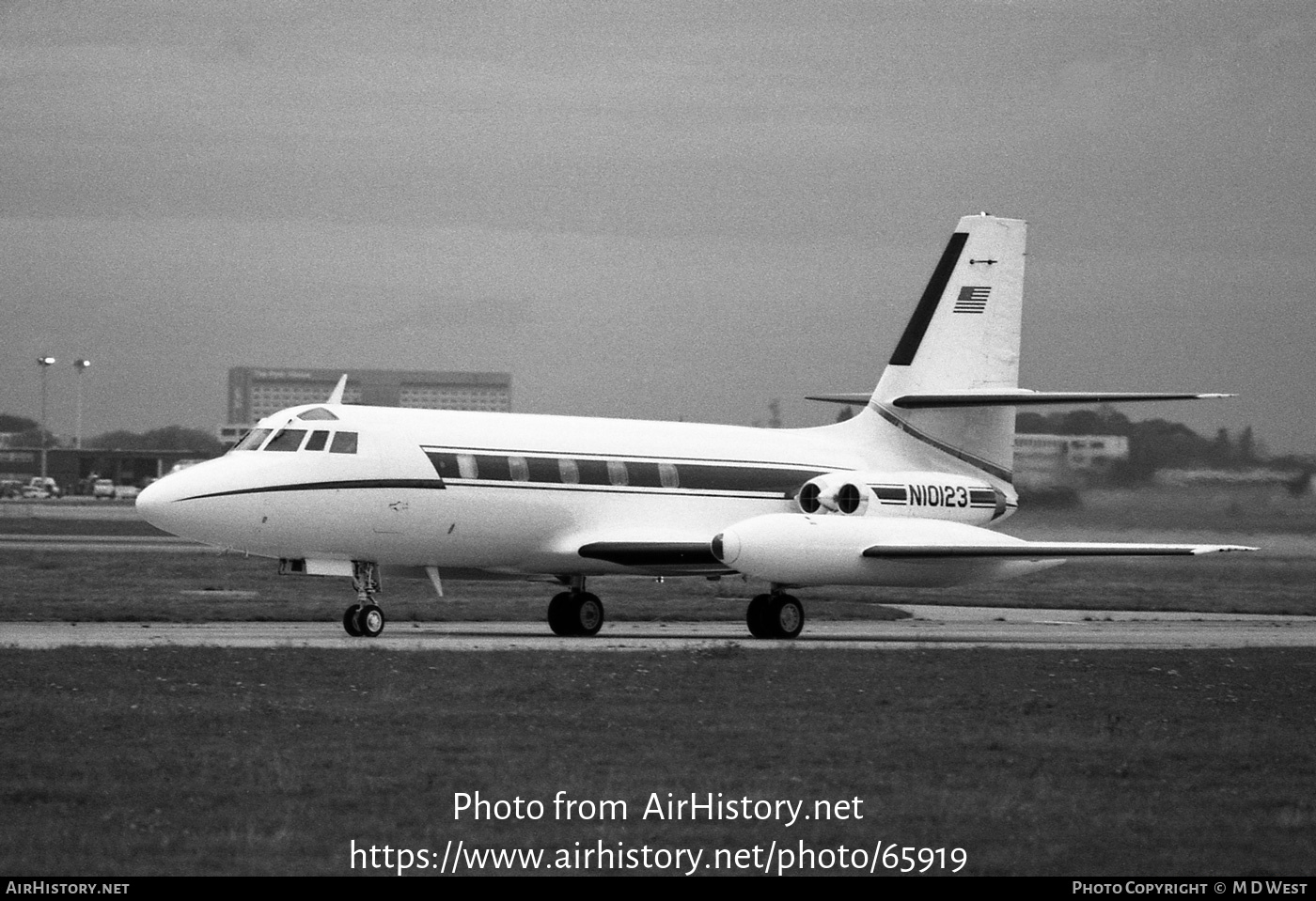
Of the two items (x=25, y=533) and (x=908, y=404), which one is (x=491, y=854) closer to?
(x=908, y=404)

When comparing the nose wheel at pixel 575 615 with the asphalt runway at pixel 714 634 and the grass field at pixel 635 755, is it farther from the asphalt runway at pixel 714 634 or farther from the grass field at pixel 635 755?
the grass field at pixel 635 755

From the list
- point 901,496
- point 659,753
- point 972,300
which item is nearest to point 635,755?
point 659,753

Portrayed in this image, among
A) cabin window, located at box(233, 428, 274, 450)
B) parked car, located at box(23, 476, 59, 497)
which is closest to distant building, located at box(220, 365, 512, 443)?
cabin window, located at box(233, 428, 274, 450)

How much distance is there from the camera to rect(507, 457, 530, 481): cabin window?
25531mm

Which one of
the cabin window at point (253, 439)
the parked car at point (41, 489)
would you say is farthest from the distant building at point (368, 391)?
the parked car at point (41, 489)

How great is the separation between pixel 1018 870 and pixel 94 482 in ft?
413

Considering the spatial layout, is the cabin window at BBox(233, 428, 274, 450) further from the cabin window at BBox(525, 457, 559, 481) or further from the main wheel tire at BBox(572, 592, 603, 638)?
the main wheel tire at BBox(572, 592, 603, 638)

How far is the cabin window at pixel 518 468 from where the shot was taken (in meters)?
25.5

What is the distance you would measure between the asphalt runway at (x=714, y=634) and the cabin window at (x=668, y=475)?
227 centimetres

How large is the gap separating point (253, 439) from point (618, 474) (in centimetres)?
547

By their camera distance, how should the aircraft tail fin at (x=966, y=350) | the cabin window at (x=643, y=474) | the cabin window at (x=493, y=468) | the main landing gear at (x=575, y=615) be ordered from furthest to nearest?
the aircraft tail fin at (x=966, y=350), the cabin window at (x=643, y=474), the main landing gear at (x=575, y=615), the cabin window at (x=493, y=468)

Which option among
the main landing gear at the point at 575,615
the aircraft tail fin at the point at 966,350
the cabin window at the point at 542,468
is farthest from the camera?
the aircraft tail fin at the point at 966,350

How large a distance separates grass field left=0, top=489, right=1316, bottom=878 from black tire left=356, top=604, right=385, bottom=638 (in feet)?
13.0

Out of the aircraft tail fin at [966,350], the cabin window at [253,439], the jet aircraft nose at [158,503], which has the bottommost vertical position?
the jet aircraft nose at [158,503]
